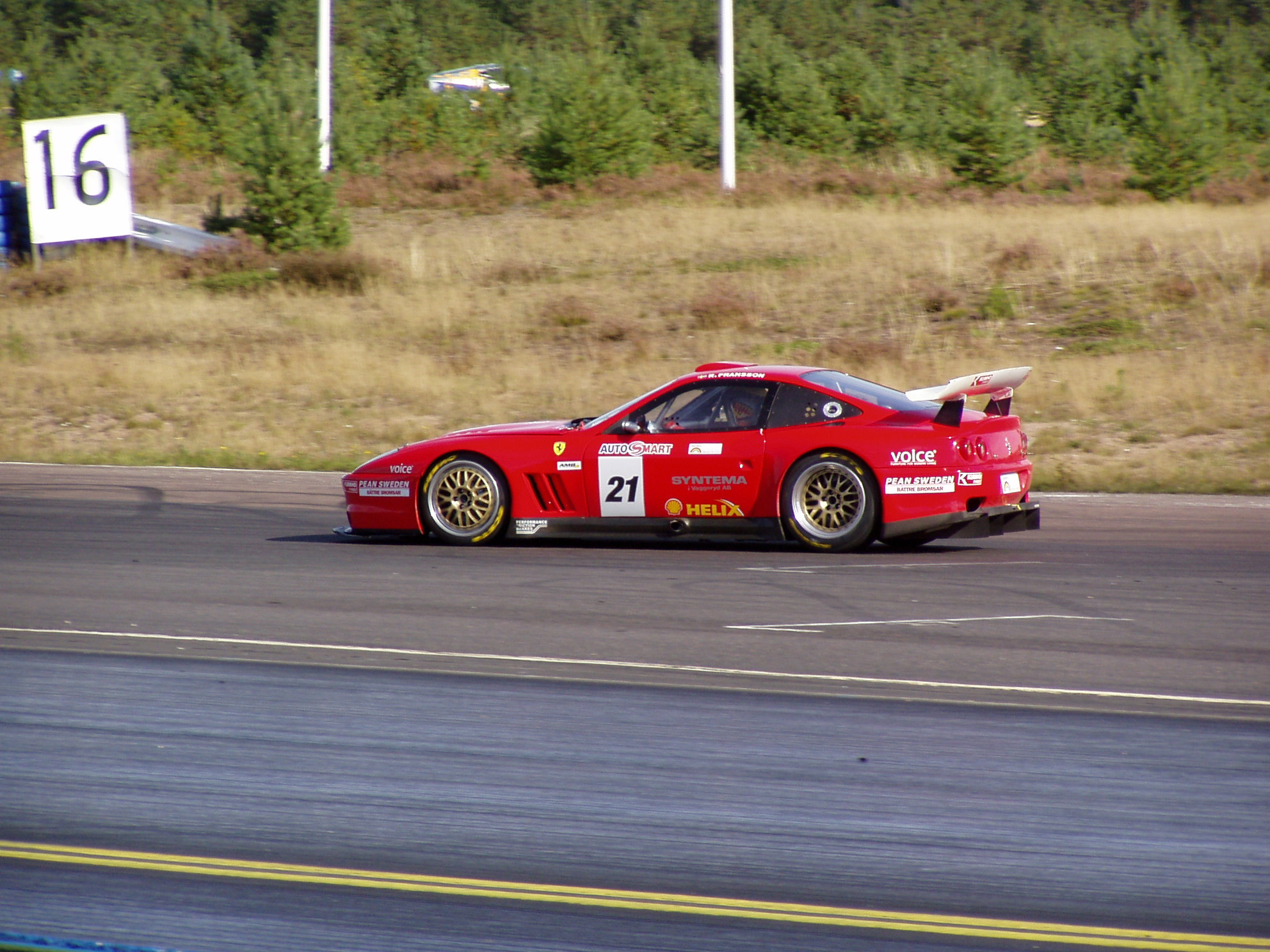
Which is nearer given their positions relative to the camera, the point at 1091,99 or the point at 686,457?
the point at 686,457

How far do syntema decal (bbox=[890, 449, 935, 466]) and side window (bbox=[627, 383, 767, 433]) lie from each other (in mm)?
979

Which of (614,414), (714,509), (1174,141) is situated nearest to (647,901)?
(714,509)

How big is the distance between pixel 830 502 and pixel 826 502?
3cm

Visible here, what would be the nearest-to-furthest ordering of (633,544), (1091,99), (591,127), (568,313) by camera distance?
(633,544) < (568,313) < (591,127) < (1091,99)

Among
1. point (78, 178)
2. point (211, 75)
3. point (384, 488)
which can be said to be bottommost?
point (384, 488)

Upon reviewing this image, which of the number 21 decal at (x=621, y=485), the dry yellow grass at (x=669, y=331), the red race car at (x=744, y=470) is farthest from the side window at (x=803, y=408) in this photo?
the dry yellow grass at (x=669, y=331)

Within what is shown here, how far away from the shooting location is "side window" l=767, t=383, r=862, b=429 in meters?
9.96

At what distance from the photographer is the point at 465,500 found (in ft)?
34.8

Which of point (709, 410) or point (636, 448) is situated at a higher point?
point (709, 410)

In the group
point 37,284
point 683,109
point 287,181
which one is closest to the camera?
point 37,284

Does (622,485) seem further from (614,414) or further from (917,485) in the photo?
(917,485)

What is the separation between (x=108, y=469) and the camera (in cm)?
1670

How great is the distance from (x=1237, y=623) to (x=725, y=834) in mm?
4255

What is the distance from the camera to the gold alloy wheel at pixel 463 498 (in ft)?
34.5
